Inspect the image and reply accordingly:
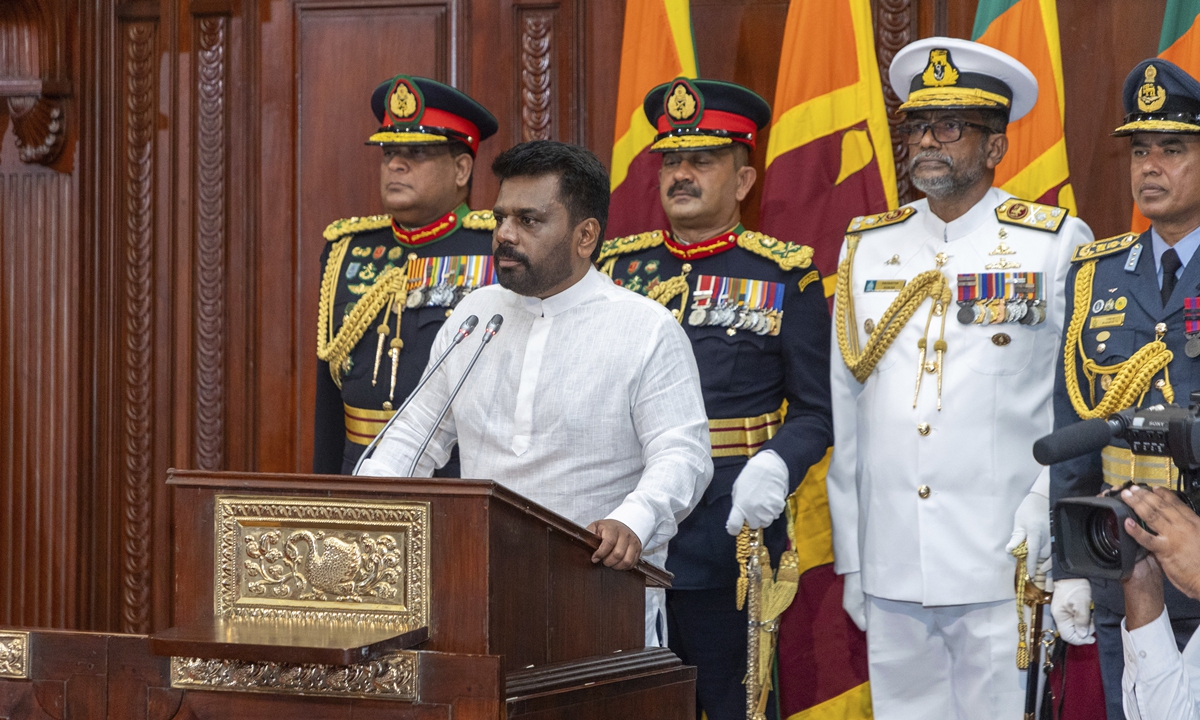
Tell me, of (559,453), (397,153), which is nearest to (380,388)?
(397,153)

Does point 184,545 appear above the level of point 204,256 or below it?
below

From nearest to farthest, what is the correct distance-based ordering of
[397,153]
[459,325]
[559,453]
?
1. [559,453]
2. [459,325]
3. [397,153]

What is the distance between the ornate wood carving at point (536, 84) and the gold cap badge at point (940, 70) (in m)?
1.38

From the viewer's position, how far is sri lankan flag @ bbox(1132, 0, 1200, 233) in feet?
10.7

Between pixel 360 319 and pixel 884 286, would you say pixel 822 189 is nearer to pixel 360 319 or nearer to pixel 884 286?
pixel 884 286

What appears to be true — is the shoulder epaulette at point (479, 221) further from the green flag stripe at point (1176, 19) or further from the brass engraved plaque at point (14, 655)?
the green flag stripe at point (1176, 19)

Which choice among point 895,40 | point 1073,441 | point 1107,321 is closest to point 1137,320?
point 1107,321

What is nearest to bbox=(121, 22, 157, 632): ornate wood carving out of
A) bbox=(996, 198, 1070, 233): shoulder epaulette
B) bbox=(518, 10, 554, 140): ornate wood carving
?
bbox=(518, 10, 554, 140): ornate wood carving

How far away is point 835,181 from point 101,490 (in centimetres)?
258

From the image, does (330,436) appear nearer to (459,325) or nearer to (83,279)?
(459,325)

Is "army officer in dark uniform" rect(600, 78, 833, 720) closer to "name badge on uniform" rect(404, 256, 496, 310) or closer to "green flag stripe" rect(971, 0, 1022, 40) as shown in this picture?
"name badge on uniform" rect(404, 256, 496, 310)

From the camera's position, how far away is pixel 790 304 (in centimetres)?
317

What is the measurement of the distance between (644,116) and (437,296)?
88 centimetres

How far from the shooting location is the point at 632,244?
3.39 metres
